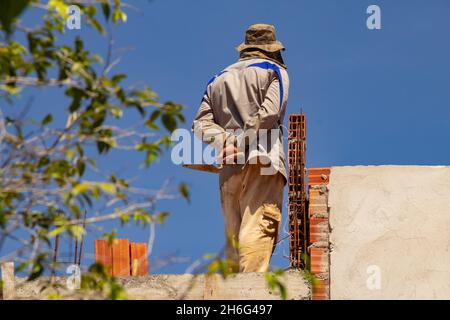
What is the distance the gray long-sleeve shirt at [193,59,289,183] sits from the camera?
9406 millimetres

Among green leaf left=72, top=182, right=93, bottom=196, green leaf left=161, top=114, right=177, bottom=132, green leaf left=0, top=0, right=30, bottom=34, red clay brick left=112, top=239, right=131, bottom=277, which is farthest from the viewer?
red clay brick left=112, top=239, right=131, bottom=277

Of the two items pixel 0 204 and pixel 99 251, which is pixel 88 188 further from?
pixel 99 251

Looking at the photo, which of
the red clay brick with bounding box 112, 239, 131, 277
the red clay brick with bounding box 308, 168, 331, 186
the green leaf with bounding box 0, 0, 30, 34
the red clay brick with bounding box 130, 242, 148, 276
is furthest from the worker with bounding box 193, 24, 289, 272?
the green leaf with bounding box 0, 0, 30, 34

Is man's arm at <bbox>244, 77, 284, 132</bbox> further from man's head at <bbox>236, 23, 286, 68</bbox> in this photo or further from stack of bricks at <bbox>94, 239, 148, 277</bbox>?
stack of bricks at <bbox>94, 239, 148, 277</bbox>

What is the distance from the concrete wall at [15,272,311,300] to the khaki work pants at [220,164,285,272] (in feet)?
1.46

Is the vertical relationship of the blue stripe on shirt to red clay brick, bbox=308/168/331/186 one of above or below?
above

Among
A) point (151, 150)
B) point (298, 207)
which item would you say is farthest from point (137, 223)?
point (298, 207)

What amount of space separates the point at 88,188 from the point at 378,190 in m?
4.20

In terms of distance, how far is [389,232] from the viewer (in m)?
9.36

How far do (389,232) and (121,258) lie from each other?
95.7 inches

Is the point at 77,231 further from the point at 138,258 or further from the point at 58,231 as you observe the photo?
the point at 138,258

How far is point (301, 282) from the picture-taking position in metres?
9.03

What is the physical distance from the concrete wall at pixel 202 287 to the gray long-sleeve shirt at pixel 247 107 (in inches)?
41.7

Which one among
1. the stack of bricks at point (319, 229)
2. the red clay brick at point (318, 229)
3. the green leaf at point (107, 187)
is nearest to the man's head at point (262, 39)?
the stack of bricks at point (319, 229)
